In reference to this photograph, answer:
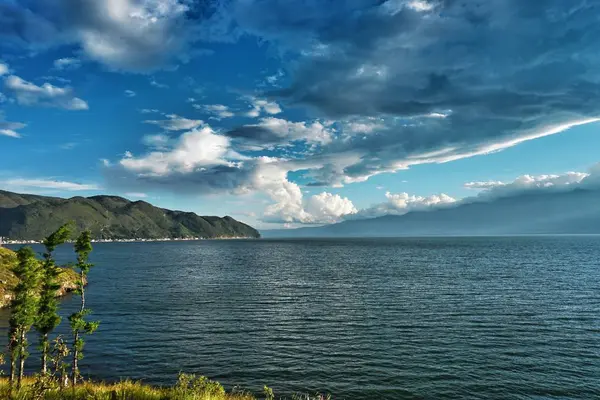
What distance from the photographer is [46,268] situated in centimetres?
3672

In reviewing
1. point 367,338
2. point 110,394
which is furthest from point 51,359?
point 367,338

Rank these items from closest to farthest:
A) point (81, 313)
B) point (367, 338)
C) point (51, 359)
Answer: point (51, 359) < point (81, 313) < point (367, 338)

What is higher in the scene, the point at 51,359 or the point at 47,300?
the point at 47,300

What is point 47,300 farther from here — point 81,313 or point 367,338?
point 367,338

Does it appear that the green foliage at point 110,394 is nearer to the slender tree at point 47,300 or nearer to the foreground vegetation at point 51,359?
the foreground vegetation at point 51,359

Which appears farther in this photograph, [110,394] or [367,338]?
[367,338]

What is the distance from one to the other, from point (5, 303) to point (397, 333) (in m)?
81.3

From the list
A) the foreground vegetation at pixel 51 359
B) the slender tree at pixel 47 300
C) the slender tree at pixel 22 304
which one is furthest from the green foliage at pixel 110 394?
the slender tree at pixel 47 300

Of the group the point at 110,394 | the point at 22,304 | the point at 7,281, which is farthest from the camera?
the point at 7,281

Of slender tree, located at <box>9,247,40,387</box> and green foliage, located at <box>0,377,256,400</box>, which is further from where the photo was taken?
slender tree, located at <box>9,247,40,387</box>

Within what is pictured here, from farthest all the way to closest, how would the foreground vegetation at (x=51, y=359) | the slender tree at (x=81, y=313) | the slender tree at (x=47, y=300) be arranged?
the slender tree at (x=81, y=313) < the slender tree at (x=47, y=300) < the foreground vegetation at (x=51, y=359)

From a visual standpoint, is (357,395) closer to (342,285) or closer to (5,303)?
(342,285)

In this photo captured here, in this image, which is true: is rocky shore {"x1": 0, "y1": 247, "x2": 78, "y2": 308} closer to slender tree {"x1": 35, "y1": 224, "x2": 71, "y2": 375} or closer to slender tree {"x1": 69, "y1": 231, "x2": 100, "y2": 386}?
slender tree {"x1": 35, "y1": 224, "x2": 71, "y2": 375}

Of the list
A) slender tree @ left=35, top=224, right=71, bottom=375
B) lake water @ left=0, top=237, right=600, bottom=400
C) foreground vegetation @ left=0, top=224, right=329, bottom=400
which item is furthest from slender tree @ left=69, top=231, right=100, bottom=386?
lake water @ left=0, top=237, right=600, bottom=400
